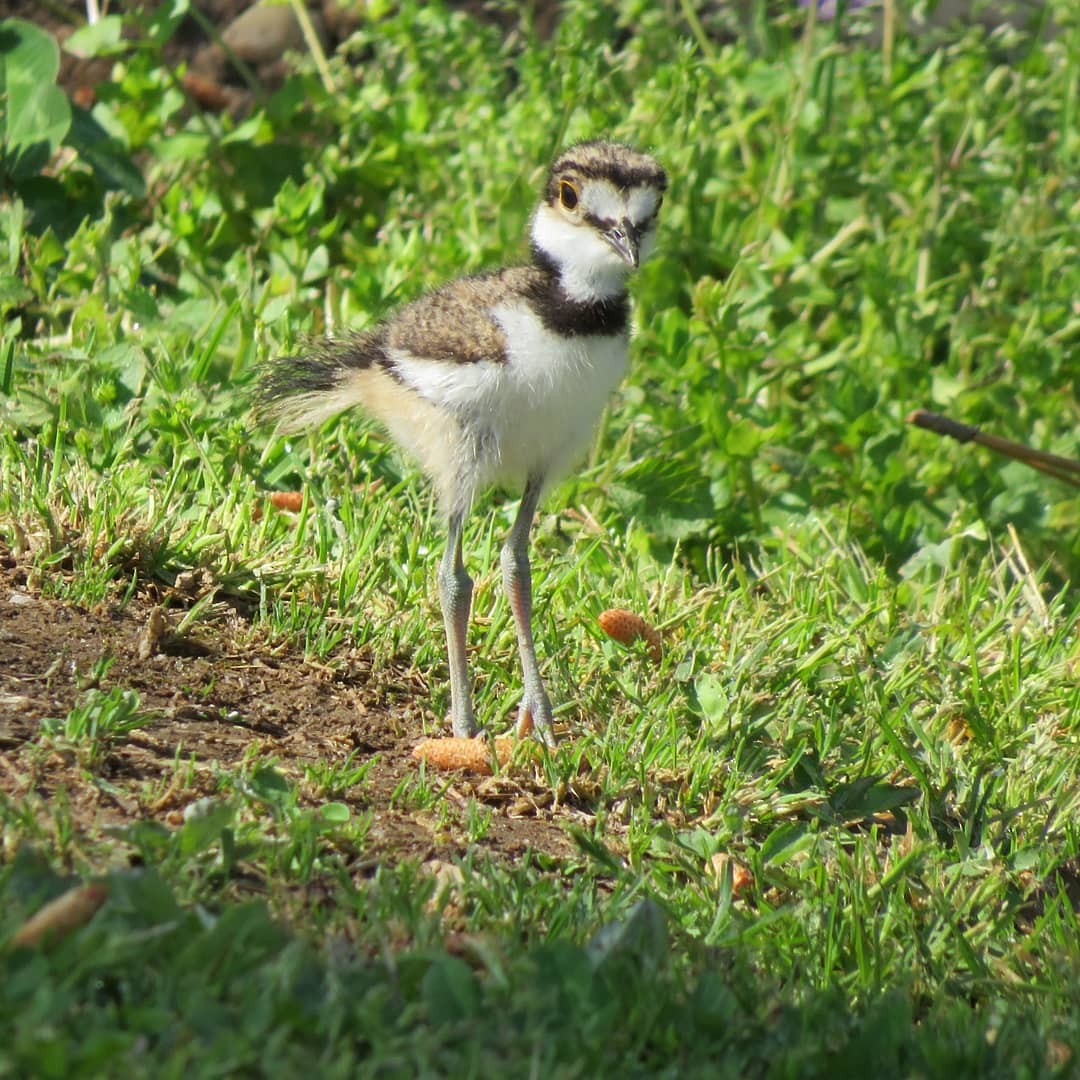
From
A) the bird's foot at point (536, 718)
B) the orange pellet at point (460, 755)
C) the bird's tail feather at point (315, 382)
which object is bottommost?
the bird's foot at point (536, 718)

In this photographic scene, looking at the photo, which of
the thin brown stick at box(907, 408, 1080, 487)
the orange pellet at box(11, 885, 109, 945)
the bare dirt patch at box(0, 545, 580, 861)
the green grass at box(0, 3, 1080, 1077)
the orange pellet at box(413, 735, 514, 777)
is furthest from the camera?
the thin brown stick at box(907, 408, 1080, 487)

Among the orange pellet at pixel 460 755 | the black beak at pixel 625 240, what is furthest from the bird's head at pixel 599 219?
the orange pellet at pixel 460 755

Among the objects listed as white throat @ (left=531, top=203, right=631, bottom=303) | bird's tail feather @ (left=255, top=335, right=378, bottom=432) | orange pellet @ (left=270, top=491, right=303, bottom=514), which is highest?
white throat @ (left=531, top=203, right=631, bottom=303)

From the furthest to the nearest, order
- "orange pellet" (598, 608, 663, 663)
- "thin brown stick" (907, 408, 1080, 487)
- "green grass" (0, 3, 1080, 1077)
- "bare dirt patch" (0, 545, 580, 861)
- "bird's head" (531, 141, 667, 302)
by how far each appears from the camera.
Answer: "orange pellet" (598, 608, 663, 663) → "thin brown stick" (907, 408, 1080, 487) → "bird's head" (531, 141, 667, 302) → "bare dirt patch" (0, 545, 580, 861) → "green grass" (0, 3, 1080, 1077)

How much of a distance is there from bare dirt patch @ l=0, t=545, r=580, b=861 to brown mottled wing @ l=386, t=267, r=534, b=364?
2.45 feet

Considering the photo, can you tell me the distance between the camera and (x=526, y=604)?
3676mm

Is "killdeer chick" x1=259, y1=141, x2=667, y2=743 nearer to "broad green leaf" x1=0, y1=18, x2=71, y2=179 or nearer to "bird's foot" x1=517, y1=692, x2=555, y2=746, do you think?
"bird's foot" x1=517, y1=692, x2=555, y2=746

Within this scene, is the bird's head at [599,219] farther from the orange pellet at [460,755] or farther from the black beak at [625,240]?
the orange pellet at [460,755]

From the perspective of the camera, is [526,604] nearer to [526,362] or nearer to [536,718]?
[536,718]

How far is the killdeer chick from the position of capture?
347 centimetres

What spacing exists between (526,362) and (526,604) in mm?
577

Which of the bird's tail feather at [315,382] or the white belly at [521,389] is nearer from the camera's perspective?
the white belly at [521,389]

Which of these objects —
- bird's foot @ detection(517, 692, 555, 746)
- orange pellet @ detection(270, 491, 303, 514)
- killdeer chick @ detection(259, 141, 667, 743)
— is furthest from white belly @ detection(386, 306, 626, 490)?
orange pellet @ detection(270, 491, 303, 514)

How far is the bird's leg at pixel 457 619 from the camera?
3.53 meters
